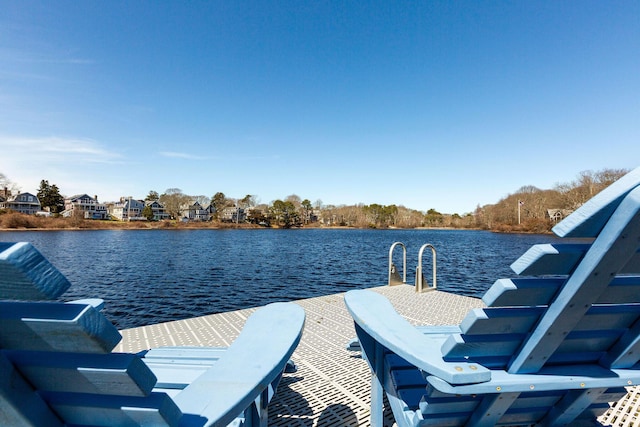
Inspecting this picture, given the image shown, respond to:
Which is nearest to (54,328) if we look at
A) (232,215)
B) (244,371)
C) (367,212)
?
(244,371)

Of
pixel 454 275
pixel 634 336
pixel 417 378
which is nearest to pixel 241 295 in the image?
pixel 454 275

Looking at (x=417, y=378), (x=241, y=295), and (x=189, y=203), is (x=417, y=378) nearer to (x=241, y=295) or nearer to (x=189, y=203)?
(x=241, y=295)

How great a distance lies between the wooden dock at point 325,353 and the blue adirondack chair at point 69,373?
73.0 inches

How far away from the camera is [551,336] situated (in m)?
1.33

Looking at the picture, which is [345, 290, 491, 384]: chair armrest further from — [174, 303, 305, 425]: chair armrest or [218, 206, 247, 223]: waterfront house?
[218, 206, 247, 223]: waterfront house

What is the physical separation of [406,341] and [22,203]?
91.4 metres

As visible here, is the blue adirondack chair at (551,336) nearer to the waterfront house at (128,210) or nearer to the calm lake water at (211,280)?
the calm lake water at (211,280)

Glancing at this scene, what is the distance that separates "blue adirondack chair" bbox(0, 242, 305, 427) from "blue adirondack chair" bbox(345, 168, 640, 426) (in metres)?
0.82

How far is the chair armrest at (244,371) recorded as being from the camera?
112 cm

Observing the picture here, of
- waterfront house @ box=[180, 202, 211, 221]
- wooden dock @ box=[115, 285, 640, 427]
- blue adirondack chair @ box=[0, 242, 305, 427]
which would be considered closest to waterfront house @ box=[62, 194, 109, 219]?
waterfront house @ box=[180, 202, 211, 221]

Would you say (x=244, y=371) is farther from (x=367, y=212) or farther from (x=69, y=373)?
(x=367, y=212)

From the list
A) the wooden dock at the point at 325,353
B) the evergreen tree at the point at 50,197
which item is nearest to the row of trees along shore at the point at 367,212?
the evergreen tree at the point at 50,197

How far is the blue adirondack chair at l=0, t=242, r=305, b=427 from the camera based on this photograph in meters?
0.67

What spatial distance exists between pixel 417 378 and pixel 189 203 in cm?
9551
